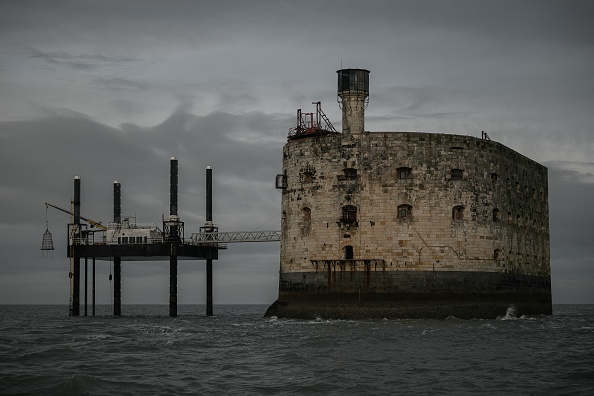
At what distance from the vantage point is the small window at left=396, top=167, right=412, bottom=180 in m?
43.0

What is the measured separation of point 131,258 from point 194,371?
31062mm

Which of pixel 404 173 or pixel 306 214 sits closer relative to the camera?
pixel 404 173

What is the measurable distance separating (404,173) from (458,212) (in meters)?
3.08

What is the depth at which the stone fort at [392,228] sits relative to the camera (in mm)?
42406

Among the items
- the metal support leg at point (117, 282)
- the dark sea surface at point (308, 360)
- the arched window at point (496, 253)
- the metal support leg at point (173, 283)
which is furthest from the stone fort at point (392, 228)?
the metal support leg at point (117, 282)

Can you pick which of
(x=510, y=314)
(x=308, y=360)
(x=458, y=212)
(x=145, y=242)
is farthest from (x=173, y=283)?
(x=308, y=360)

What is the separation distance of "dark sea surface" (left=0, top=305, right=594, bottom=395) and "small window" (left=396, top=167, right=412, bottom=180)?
22.7 ft

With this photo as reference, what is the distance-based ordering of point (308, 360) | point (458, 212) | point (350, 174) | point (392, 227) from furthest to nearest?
point (458, 212)
point (350, 174)
point (392, 227)
point (308, 360)

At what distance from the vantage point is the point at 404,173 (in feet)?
141

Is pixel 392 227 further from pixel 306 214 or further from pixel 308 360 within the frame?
pixel 308 360

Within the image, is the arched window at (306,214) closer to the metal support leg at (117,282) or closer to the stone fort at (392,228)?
the stone fort at (392,228)

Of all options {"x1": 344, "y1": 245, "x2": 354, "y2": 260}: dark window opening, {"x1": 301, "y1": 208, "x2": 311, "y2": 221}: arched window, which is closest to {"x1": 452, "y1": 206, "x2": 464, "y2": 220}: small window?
{"x1": 344, "y1": 245, "x2": 354, "y2": 260}: dark window opening

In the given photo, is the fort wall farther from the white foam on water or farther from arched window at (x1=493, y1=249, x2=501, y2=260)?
the white foam on water

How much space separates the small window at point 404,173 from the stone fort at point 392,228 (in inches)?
1.7
